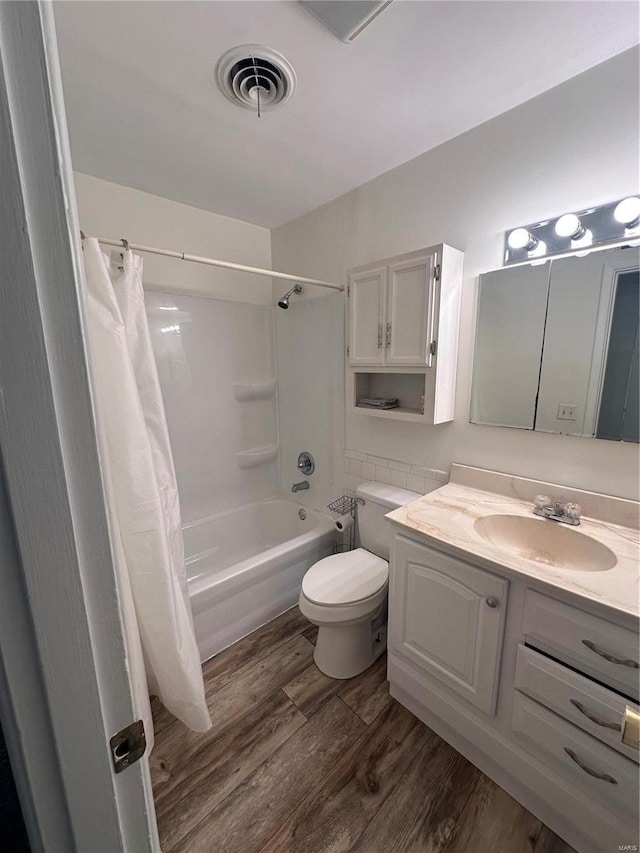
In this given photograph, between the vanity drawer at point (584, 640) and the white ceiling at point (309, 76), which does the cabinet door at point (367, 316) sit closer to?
the white ceiling at point (309, 76)

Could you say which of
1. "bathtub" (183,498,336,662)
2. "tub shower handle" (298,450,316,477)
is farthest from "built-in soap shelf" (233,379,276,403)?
"bathtub" (183,498,336,662)

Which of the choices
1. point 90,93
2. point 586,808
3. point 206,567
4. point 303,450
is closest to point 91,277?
point 90,93

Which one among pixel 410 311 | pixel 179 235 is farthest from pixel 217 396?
pixel 410 311

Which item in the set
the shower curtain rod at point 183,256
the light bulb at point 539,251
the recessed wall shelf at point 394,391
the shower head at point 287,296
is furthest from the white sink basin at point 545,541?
the shower head at point 287,296

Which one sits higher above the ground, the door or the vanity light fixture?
the vanity light fixture

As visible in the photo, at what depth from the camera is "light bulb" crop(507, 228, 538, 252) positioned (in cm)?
133

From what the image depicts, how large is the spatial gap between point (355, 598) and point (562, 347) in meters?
1.34

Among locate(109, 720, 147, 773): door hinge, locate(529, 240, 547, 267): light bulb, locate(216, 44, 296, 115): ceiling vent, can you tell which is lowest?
locate(109, 720, 147, 773): door hinge

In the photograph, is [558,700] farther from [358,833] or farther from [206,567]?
[206,567]

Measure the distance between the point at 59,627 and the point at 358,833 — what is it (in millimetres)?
1353

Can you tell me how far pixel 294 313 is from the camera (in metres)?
2.43

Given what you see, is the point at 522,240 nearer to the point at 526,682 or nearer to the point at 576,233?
the point at 576,233

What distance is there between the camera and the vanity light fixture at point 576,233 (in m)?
1.14

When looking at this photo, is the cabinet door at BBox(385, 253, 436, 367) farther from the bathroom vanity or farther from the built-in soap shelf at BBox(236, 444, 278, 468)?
the built-in soap shelf at BBox(236, 444, 278, 468)
